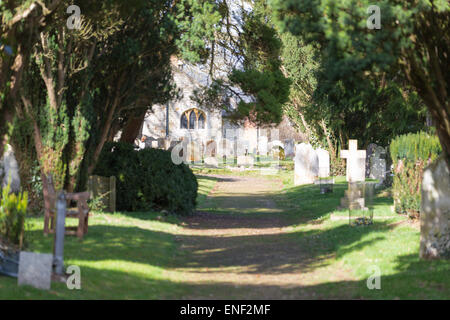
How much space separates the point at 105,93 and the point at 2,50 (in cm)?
803

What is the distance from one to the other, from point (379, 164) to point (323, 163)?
4.16 metres

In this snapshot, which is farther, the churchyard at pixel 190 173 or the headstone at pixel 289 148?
the headstone at pixel 289 148

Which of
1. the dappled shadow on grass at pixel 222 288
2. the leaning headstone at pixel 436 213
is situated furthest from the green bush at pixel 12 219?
the leaning headstone at pixel 436 213

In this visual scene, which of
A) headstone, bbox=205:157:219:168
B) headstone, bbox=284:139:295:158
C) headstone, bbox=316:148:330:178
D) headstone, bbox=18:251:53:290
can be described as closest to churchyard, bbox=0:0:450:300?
headstone, bbox=18:251:53:290

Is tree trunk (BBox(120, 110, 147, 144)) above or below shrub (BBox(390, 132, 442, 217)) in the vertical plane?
above

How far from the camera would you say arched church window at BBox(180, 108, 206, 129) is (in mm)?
56650

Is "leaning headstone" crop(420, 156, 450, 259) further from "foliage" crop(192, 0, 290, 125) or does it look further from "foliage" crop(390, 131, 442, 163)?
"foliage" crop(192, 0, 290, 125)

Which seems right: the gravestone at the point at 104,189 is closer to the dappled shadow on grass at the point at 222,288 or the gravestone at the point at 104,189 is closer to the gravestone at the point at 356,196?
the gravestone at the point at 356,196

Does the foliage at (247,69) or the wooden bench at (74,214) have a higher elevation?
the foliage at (247,69)

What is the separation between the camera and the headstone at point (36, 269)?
8.77m

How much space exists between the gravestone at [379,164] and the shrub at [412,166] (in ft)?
33.6

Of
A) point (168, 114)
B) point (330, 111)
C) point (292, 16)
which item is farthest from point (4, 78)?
point (168, 114)

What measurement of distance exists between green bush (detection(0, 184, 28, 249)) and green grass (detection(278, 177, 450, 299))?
467cm

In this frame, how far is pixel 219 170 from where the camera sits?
140 ft
